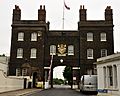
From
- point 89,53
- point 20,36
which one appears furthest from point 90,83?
point 20,36

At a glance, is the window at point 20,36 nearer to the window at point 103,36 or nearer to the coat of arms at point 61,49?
the coat of arms at point 61,49

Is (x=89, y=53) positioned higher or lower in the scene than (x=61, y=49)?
lower

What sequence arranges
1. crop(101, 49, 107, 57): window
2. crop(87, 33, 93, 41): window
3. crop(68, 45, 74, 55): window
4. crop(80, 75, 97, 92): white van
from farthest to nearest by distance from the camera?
1. crop(68, 45, 74, 55): window
2. crop(87, 33, 93, 41): window
3. crop(101, 49, 107, 57): window
4. crop(80, 75, 97, 92): white van

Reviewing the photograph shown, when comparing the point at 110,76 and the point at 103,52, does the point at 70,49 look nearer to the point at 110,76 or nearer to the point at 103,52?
the point at 103,52

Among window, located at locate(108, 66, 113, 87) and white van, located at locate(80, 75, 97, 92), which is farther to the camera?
white van, located at locate(80, 75, 97, 92)

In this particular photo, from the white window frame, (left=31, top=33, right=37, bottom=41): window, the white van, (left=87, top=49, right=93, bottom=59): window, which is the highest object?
(left=31, top=33, right=37, bottom=41): window

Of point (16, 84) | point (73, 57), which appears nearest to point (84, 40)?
point (73, 57)

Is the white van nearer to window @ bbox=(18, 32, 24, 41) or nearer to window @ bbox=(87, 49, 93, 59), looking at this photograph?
window @ bbox=(87, 49, 93, 59)

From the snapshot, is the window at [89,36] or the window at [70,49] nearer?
the window at [89,36]

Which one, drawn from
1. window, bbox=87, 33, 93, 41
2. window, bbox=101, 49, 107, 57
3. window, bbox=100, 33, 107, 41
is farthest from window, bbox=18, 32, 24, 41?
window, bbox=101, 49, 107, 57

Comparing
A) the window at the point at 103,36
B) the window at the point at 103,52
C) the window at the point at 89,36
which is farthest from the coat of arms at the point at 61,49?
the window at the point at 103,36

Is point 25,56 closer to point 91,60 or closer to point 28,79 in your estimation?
point 28,79

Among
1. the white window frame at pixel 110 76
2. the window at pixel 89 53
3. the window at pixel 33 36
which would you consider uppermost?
the window at pixel 33 36

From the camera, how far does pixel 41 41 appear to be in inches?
2226
